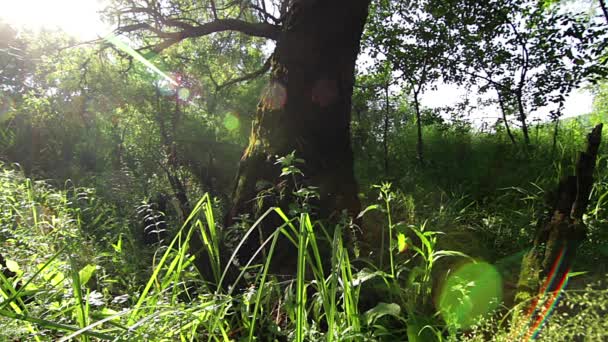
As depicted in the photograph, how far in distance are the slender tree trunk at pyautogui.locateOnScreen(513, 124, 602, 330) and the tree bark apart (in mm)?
1105

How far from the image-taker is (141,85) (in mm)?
6527

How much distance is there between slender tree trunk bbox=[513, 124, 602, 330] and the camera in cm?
111

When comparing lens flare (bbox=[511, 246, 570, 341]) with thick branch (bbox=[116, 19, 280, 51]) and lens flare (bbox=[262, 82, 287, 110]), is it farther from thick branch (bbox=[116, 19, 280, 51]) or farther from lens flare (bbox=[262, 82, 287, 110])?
thick branch (bbox=[116, 19, 280, 51])

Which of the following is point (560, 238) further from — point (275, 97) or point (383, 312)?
point (275, 97)

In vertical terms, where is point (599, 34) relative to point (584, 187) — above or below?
above

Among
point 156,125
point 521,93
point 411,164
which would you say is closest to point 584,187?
point 411,164

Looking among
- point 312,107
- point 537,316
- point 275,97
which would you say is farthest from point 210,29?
Answer: point 537,316

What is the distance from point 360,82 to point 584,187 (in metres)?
4.52

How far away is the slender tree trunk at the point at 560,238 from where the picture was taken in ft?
3.65

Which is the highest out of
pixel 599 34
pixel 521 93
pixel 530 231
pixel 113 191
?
pixel 599 34

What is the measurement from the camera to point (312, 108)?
2.30 metres

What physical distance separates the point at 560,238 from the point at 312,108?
158 centimetres

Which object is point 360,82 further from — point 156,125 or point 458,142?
Result: point 156,125

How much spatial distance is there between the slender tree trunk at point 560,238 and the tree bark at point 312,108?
111 centimetres
